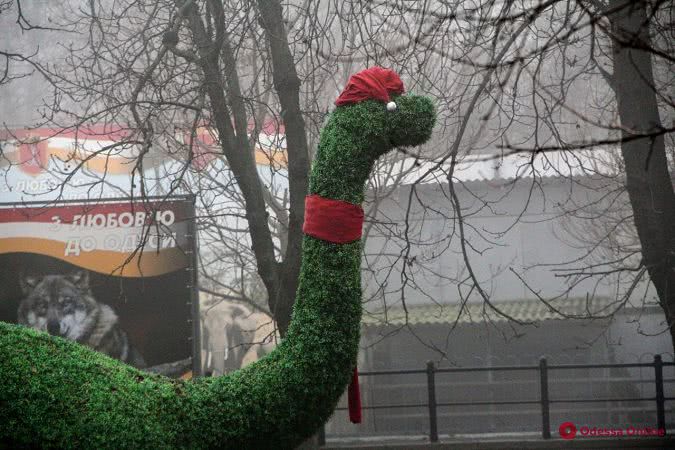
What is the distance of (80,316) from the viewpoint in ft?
31.0

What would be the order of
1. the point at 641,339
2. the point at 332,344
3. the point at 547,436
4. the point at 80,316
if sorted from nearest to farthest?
the point at 332,344
the point at 80,316
the point at 547,436
the point at 641,339

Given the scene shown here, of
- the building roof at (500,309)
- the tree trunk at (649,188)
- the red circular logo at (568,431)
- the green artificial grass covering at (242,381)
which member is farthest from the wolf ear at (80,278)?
the building roof at (500,309)

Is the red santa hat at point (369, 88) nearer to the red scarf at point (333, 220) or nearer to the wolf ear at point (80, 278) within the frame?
the red scarf at point (333, 220)

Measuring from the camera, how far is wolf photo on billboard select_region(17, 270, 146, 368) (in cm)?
937

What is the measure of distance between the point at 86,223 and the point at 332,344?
627 cm

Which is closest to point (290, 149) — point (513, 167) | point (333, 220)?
point (333, 220)

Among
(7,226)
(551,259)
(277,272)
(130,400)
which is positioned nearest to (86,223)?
(7,226)

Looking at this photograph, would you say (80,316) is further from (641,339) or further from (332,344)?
(641,339)

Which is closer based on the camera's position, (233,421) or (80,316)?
(233,421)

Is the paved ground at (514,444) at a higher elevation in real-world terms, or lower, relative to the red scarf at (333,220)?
lower

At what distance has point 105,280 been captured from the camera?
944cm

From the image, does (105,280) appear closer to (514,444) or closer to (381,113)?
(514,444)

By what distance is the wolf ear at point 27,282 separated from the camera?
9.59 m

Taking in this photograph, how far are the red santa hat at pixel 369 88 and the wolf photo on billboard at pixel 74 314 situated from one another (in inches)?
222
